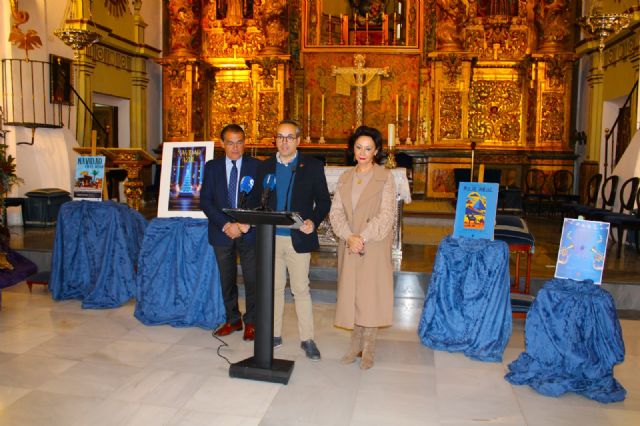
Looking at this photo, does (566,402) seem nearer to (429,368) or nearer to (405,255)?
(429,368)

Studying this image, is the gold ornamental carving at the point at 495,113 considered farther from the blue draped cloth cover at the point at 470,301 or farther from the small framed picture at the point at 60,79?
the blue draped cloth cover at the point at 470,301

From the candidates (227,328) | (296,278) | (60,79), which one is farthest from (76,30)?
(296,278)

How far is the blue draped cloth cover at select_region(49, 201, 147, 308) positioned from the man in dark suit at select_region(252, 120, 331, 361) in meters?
2.10

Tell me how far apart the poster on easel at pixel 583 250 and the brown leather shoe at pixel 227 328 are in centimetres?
245

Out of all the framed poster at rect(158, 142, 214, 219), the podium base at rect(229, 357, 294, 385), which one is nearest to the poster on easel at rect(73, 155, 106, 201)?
the framed poster at rect(158, 142, 214, 219)

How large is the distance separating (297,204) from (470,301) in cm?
153

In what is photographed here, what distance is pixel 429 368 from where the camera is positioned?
3.78 m

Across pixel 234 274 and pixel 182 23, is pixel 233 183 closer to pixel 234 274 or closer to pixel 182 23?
pixel 234 274

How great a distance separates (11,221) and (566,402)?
27.8ft

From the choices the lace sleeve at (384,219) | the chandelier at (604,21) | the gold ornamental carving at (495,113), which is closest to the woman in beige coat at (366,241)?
the lace sleeve at (384,219)

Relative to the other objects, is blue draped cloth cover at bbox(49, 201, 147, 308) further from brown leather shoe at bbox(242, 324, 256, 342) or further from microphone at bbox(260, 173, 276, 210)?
microphone at bbox(260, 173, 276, 210)

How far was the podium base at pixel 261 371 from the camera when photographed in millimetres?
3443

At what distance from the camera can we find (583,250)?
11.6ft

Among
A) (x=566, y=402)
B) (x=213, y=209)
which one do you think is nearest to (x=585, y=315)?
(x=566, y=402)
